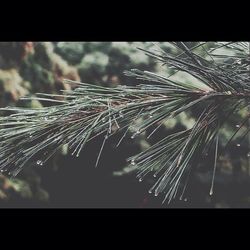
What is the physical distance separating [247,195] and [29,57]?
1607 mm

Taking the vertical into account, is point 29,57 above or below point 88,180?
above

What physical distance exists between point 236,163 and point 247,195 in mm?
227

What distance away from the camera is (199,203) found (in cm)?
306

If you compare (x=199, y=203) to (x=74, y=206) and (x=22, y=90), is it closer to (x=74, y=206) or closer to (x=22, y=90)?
(x=74, y=206)

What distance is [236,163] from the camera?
308cm
